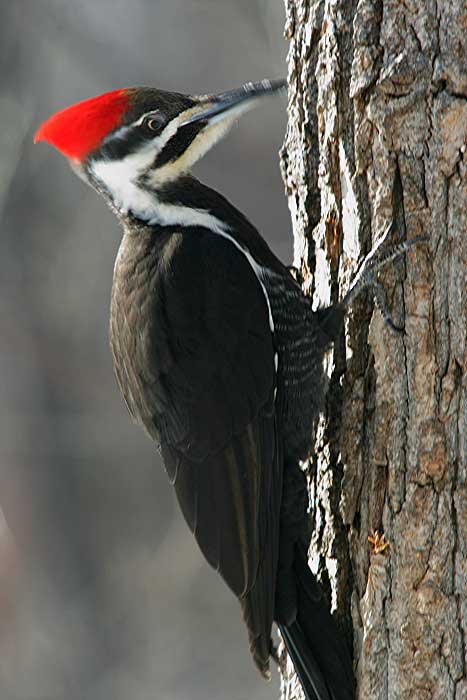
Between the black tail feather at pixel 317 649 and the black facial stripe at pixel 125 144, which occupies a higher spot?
the black facial stripe at pixel 125 144

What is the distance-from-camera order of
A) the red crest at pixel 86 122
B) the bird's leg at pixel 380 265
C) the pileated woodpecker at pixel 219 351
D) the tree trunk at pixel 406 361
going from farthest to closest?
the red crest at pixel 86 122
the pileated woodpecker at pixel 219 351
the bird's leg at pixel 380 265
the tree trunk at pixel 406 361

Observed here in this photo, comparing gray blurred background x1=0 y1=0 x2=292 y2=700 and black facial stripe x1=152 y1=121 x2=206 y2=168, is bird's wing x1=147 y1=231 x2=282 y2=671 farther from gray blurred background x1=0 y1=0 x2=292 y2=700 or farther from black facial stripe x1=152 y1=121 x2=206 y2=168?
gray blurred background x1=0 y1=0 x2=292 y2=700

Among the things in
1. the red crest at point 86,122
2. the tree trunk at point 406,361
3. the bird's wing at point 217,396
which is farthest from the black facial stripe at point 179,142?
the tree trunk at point 406,361

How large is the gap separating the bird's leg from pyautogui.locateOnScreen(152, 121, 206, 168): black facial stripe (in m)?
0.75

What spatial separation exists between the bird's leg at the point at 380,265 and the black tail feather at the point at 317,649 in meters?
0.77

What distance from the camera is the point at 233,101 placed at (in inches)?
131

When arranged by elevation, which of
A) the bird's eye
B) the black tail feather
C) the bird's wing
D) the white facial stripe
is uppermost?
the bird's eye

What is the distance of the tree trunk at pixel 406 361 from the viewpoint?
9.00 feet

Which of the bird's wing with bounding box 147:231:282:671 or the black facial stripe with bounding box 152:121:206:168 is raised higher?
the black facial stripe with bounding box 152:121:206:168

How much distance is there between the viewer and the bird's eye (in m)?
3.35

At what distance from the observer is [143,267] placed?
3.27m

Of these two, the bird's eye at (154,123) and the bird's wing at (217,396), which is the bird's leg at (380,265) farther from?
the bird's eye at (154,123)

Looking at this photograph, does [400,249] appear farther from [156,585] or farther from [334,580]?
[156,585]

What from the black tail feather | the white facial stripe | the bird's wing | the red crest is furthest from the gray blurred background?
the black tail feather
